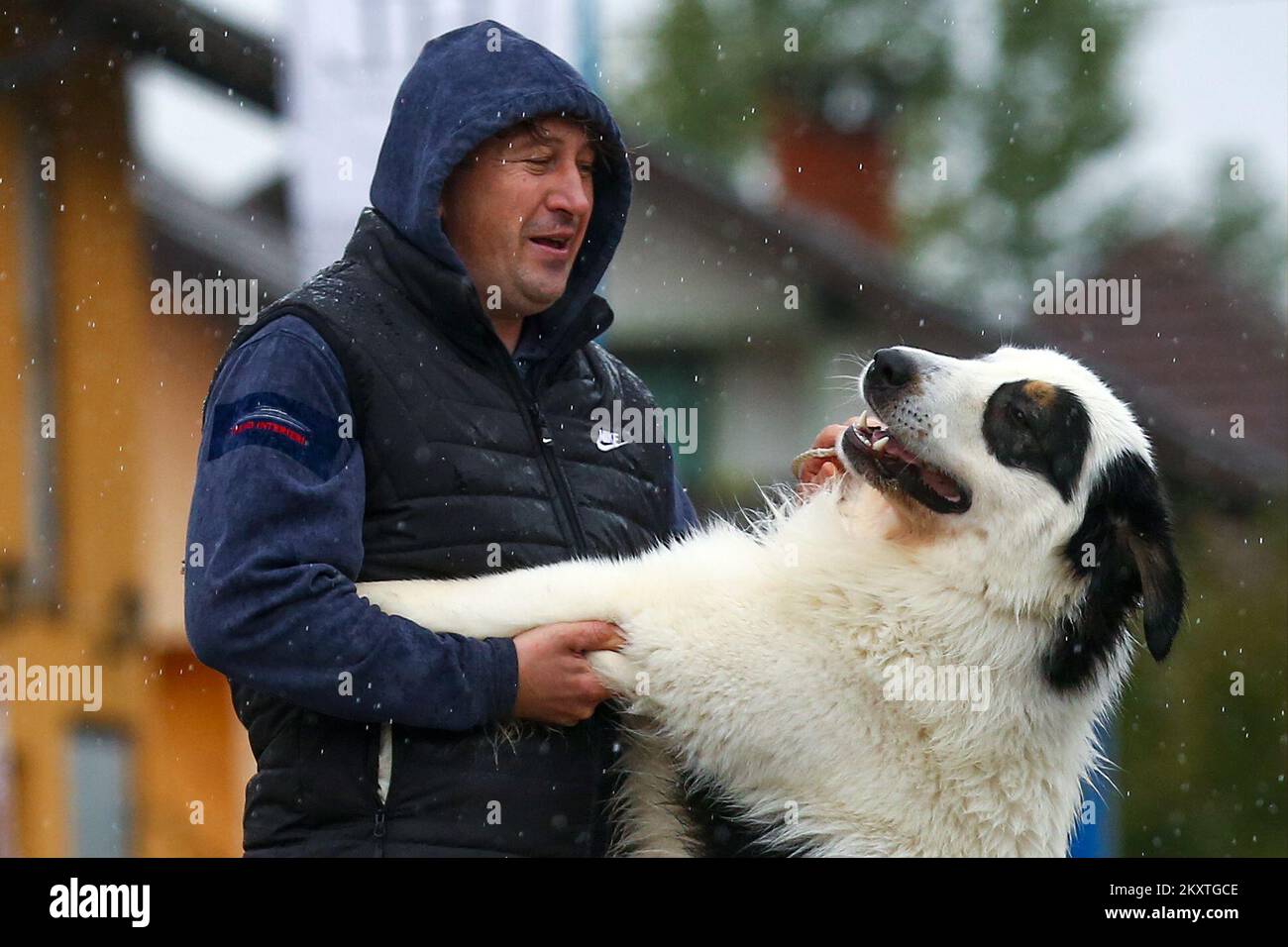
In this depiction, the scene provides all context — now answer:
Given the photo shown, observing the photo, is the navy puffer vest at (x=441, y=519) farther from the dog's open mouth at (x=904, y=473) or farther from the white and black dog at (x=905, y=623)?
the dog's open mouth at (x=904, y=473)

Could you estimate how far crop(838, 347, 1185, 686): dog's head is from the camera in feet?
12.4

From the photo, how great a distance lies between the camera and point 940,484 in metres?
3.83

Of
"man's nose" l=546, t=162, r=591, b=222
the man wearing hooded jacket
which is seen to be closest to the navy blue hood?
the man wearing hooded jacket

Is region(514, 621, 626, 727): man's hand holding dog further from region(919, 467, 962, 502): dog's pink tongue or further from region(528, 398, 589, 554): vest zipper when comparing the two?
region(919, 467, 962, 502): dog's pink tongue

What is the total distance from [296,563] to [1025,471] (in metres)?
1.84

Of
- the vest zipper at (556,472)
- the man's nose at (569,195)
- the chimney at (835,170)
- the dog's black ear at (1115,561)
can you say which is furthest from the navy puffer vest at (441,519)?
the chimney at (835,170)

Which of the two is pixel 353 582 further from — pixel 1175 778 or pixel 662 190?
pixel 662 190

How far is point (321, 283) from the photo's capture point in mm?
3367

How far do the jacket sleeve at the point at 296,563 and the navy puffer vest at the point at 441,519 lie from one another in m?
0.10

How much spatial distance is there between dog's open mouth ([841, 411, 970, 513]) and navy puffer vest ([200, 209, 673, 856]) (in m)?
0.62

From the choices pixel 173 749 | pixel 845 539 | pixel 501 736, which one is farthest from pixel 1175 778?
pixel 501 736

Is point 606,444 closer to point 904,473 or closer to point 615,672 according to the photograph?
point 615,672

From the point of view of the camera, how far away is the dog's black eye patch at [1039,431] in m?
3.79

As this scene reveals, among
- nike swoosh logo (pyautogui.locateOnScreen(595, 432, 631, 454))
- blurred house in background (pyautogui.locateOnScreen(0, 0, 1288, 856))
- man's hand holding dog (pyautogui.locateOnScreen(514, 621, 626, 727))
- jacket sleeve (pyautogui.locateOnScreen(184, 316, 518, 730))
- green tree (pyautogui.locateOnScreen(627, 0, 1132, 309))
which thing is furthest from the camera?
green tree (pyautogui.locateOnScreen(627, 0, 1132, 309))
